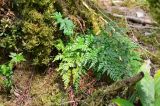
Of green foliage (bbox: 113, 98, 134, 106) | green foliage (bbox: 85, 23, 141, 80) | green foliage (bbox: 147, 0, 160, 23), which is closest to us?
green foliage (bbox: 113, 98, 134, 106)

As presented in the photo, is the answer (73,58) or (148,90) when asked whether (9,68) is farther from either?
(148,90)

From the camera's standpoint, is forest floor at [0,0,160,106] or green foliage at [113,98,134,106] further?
forest floor at [0,0,160,106]

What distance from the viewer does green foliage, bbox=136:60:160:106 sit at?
3.56m

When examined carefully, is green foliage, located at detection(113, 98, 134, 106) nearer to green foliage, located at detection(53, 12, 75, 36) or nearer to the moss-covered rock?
green foliage, located at detection(53, 12, 75, 36)

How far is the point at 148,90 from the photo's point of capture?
3600 mm

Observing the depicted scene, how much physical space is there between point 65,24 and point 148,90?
1.19 meters

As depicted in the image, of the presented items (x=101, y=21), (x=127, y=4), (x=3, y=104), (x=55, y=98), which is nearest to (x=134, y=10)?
(x=127, y=4)

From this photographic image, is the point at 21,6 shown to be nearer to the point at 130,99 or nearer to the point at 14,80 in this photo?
the point at 14,80

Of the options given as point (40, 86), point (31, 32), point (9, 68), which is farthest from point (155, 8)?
point (9, 68)

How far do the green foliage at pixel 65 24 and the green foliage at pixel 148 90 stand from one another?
0.98m

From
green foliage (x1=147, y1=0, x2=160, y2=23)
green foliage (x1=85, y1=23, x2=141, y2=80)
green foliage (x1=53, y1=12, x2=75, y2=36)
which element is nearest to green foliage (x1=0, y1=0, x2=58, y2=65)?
green foliage (x1=53, y1=12, x2=75, y2=36)

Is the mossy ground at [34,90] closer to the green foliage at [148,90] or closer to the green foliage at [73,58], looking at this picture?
the green foliage at [73,58]

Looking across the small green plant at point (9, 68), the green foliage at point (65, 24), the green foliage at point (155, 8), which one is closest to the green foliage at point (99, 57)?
the green foliage at point (65, 24)

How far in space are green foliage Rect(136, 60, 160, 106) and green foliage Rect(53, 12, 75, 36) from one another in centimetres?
98
